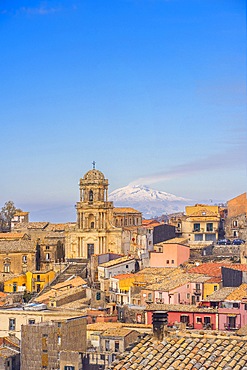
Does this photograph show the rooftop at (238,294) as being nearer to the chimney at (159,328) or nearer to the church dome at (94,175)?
the chimney at (159,328)

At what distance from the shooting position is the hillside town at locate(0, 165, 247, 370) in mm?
12438

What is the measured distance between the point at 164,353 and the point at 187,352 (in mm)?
334

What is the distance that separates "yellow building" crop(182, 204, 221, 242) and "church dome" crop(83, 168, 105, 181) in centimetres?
621

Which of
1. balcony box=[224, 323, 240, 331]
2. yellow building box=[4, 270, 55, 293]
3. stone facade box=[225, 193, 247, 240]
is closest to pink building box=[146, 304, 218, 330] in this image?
balcony box=[224, 323, 240, 331]

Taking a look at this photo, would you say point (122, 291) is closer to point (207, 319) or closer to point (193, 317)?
point (193, 317)

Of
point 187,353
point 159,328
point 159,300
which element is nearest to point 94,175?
point 159,300

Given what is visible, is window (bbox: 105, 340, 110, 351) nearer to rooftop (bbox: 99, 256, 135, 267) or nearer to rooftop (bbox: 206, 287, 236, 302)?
rooftop (bbox: 206, 287, 236, 302)

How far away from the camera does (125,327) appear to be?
2727 cm

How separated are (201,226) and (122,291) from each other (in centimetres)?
1316

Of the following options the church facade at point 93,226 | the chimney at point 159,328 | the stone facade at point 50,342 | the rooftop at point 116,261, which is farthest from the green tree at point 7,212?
the chimney at point 159,328

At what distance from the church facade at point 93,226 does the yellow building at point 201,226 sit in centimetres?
409

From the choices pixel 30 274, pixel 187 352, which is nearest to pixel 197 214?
pixel 30 274

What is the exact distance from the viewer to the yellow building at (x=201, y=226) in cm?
4966

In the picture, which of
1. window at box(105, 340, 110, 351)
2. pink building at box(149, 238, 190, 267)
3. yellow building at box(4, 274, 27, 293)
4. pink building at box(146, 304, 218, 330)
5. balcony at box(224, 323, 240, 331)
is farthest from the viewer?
yellow building at box(4, 274, 27, 293)
